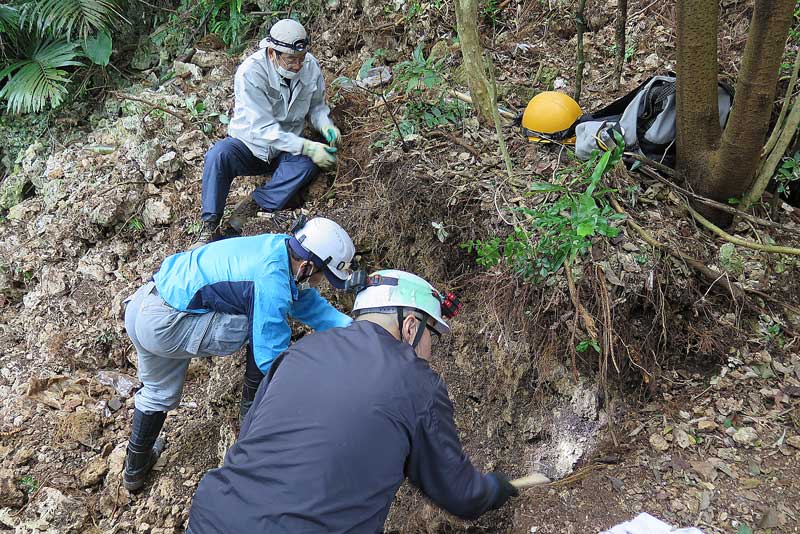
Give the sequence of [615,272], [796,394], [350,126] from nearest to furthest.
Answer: [796,394]
[615,272]
[350,126]

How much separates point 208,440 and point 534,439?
2.08m

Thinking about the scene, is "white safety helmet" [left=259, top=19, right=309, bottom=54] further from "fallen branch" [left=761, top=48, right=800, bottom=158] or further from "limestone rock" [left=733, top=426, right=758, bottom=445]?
"limestone rock" [left=733, top=426, right=758, bottom=445]

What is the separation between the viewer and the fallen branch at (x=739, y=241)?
267 cm

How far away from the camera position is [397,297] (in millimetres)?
2131

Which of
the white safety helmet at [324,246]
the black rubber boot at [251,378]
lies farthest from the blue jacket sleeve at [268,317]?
the black rubber boot at [251,378]

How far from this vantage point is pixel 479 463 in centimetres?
292

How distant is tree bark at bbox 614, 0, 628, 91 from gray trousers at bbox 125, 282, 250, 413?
2787 mm

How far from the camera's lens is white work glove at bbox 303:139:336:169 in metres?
4.20

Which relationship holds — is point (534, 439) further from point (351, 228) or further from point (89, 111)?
point (89, 111)

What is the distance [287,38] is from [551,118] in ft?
6.10

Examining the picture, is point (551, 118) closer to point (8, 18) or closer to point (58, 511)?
point (58, 511)

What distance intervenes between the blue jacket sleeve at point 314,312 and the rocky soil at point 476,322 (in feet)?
2.26

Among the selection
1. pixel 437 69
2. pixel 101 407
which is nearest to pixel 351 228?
pixel 437 69

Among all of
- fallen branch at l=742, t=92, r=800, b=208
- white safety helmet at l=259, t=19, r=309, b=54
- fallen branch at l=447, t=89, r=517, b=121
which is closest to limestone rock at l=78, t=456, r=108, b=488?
white safety helmet at l=259, t=19, r=309, b=54
